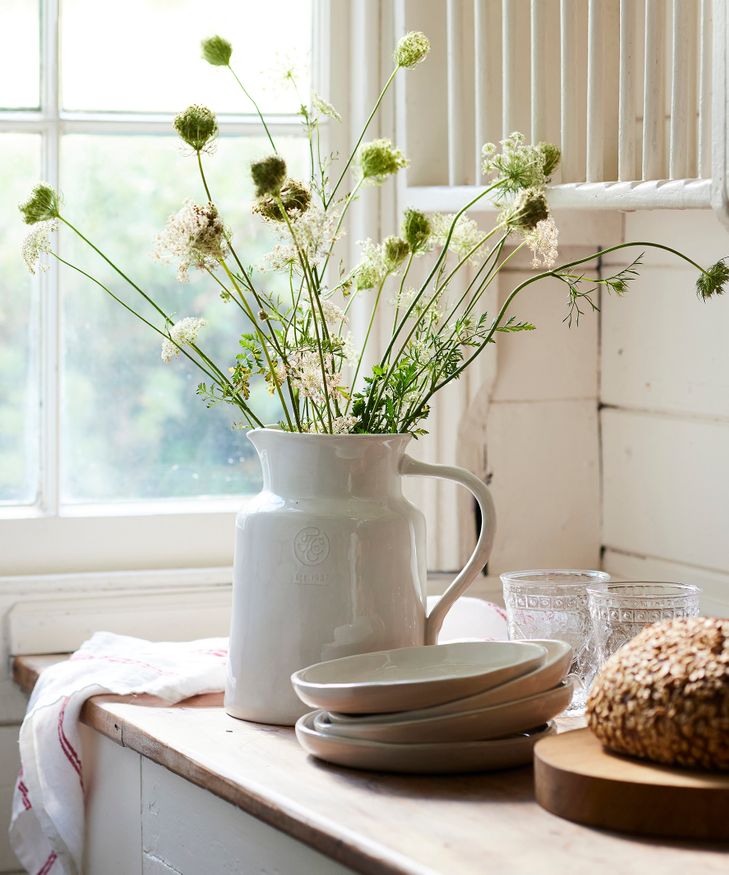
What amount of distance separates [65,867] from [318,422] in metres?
0.55

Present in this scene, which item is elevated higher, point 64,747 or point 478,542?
point 478,542


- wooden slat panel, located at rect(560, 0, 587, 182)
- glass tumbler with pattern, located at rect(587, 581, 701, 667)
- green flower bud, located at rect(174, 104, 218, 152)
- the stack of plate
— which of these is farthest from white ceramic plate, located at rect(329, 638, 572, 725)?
wooden slat panel, located at rect(560, 0, 587, 182)

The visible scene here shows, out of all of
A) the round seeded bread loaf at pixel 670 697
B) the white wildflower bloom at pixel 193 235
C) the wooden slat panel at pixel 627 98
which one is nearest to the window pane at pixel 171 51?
the wooden slat panel at pixel 627 98

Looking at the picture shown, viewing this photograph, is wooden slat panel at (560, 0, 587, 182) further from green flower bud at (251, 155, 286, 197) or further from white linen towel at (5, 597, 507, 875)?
white linen towel at (5, 597, 507, 875)

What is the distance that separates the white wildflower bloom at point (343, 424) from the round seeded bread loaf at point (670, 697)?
330 mm

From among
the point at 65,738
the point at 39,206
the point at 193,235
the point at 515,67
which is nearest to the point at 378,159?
the point at 193,235

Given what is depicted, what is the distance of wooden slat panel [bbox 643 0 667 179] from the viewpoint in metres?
1.25

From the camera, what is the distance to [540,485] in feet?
5.96

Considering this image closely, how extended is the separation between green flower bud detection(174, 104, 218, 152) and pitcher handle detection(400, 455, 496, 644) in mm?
351

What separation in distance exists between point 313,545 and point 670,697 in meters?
0.38

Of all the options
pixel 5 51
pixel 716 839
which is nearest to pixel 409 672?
pixel 716 839

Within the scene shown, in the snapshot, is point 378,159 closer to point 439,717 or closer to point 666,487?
point 439,717

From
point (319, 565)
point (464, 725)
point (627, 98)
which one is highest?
point (627, 98)

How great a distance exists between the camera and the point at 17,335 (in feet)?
5.52
